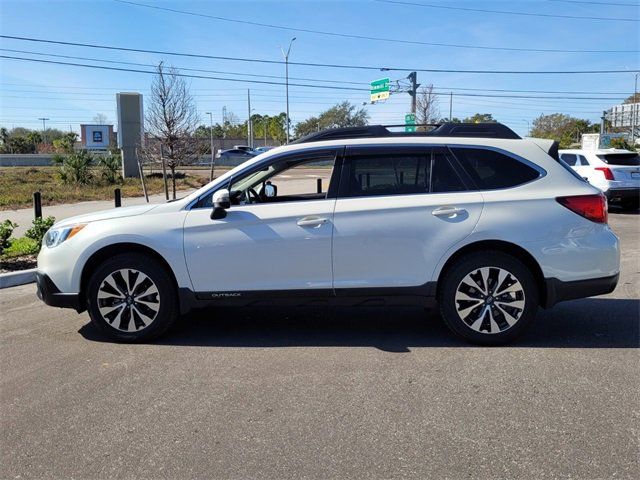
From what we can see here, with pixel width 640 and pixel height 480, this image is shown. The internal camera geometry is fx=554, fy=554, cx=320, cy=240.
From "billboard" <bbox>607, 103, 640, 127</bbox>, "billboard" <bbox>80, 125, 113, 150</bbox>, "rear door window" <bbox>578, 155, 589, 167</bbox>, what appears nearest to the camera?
"rear door window" <bbox>578, 155, 589, 167</bbox>

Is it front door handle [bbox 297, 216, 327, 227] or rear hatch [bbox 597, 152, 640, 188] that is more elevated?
rear hatch [bbox 597, 152, 640, 188]

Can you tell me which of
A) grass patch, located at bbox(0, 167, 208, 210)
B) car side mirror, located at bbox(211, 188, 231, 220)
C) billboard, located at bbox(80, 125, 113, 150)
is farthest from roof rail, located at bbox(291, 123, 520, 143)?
billboard, located at bbox(80, 125, 113, 150)

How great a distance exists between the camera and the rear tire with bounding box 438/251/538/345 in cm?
466

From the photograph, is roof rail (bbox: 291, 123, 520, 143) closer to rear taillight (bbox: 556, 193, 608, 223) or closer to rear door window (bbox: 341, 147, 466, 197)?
rear door window (bbox: 341, 147, 466, 197)

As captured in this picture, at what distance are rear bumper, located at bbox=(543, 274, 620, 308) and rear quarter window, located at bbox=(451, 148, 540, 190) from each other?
35.7 inches

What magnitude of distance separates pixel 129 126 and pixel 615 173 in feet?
76.2

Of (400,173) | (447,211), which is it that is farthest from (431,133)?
(447,211)

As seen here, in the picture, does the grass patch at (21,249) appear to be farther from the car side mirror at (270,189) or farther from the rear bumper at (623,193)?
the rear bumper at (623,193)

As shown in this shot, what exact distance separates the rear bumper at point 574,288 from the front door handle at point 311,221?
1.97 metres

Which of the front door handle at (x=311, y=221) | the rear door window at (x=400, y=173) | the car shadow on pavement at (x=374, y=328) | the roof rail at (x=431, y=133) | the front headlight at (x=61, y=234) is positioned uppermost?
the roof rail at (x=431, y=133)

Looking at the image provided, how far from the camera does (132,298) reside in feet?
16.0

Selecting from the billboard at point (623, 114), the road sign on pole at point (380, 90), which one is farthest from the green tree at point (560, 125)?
the road sign on pole at point (380, 90)

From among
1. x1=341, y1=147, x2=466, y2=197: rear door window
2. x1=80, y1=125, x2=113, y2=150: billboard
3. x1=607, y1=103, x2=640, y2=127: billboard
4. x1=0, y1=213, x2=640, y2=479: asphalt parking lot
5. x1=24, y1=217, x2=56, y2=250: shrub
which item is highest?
x1=607, y1=103, x2=640, y2=127: billboard

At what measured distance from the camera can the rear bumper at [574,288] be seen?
468 cm
